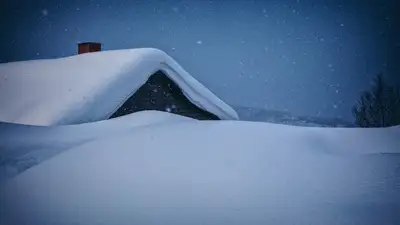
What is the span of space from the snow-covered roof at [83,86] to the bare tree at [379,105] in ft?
54.4

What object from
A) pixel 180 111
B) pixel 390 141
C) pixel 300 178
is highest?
pixel 180 111

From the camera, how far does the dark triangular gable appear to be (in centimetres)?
772

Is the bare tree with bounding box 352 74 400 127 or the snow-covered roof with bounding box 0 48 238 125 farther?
the bare tree with bounding box 352 74 400 127

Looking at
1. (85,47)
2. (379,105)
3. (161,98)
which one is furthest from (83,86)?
(379,105)

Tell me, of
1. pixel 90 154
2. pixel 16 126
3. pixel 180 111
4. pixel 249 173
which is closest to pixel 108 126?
pixel 16 126

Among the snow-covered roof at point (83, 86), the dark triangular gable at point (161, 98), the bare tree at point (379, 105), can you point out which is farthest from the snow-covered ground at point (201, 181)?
the bare tree at point (379, 105)

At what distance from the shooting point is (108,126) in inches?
192

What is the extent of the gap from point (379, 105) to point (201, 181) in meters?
22.2

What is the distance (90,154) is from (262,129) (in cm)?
231

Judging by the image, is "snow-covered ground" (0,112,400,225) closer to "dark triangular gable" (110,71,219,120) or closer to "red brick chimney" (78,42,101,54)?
"dark triangular gable" (110,71,219,120)

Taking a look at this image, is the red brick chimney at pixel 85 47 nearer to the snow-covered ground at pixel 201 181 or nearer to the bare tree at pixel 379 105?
the snow-covered ground at pixel 201 181

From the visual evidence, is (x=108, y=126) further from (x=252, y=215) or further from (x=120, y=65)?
(x=252, y=215)

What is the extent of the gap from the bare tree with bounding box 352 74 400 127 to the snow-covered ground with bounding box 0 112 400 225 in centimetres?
1934

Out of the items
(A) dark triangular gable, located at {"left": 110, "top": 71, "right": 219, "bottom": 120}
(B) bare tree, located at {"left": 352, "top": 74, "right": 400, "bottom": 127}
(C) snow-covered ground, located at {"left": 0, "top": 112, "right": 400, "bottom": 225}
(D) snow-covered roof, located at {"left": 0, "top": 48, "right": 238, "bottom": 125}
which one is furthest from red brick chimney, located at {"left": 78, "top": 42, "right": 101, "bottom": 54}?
(B) bare tree, located at {"left": 352, "top": 74, "right": 400, "bottom": 127}
